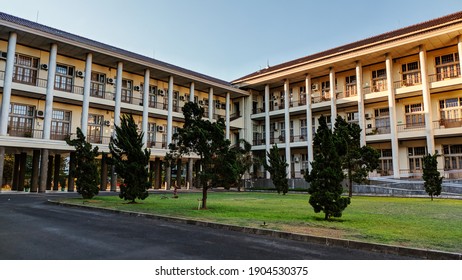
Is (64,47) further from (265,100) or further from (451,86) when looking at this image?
(451,86)

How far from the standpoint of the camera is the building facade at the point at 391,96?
25875 mm

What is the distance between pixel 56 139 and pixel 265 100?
71.7 feet

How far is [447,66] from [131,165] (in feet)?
86.7

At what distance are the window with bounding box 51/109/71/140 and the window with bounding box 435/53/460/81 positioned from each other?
101 ft

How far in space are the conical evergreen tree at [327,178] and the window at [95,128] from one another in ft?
74.6

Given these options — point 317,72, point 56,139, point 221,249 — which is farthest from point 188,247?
point 317,72

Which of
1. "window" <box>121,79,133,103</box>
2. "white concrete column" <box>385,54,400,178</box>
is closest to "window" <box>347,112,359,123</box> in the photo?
"white concrete column" <box>385,54,400,178</box>

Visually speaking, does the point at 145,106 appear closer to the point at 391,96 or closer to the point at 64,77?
the point at 64,77

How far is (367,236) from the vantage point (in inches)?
256

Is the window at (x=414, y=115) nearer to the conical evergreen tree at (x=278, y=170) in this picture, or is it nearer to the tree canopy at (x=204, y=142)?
the conical evergreen tree at (x=278, y=170)

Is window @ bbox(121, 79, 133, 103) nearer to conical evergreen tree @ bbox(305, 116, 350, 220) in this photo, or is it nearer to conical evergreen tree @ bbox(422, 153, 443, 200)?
conical evergreen tree @ bbox(305, 116, 350, 220)

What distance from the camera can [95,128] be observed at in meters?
28.8

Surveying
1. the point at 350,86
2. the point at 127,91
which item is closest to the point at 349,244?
the point at 127,91

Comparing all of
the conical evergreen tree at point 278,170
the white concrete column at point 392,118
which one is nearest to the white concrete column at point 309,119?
the white concrete column at point 392,118
